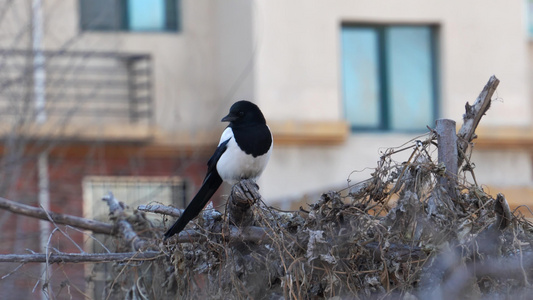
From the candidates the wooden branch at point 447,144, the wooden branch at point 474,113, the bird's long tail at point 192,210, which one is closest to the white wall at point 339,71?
the bird's long tail at point 192,210

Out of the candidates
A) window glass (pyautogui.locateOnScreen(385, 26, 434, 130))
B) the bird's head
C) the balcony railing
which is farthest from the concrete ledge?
the bird's head

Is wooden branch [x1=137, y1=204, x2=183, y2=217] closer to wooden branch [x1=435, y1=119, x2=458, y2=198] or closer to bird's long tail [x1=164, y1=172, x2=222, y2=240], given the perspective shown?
bird's long tail [x1=164, y1=172, x2=222, y2=240]

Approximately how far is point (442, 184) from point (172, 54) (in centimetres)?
868

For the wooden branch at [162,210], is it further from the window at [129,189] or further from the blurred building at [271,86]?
the window at [129,189]

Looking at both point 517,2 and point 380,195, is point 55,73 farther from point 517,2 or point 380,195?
point 380,195

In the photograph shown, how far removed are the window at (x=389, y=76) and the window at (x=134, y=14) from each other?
6.91ft

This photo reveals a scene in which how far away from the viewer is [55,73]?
12375 mm

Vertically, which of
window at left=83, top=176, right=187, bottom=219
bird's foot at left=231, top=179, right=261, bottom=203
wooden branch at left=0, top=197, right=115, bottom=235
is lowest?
window at left=83, top=176, right=187, bottom=219

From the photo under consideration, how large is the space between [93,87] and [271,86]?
2.05m

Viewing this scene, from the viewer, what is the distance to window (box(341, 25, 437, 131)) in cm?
1308

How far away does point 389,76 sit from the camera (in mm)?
13203

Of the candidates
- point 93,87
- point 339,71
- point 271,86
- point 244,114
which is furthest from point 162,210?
point 339,71

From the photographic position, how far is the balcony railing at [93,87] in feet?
38.6

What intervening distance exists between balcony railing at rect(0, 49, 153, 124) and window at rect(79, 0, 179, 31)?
46cm
